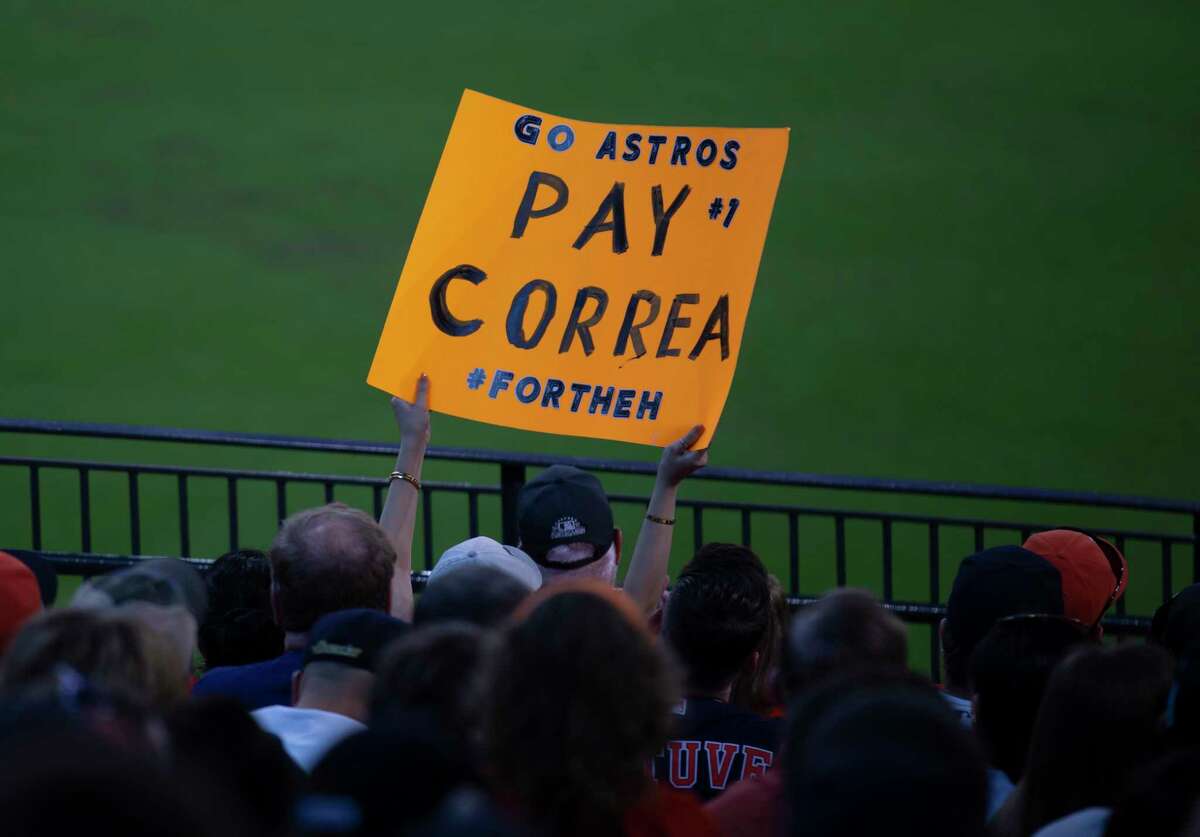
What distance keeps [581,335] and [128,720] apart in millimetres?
2176

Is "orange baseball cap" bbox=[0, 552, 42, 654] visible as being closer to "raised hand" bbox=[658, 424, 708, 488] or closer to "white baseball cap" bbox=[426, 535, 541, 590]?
"white baseball cap" bbox=[426, 535, 541, 590]

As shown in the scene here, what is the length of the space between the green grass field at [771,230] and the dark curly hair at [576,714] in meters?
5.15

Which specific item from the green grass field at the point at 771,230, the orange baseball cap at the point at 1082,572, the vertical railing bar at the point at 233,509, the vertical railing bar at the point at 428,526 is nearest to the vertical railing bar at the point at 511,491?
the vertical railing bar at the point at 428,526

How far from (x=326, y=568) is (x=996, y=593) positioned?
119 cm

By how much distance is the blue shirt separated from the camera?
2648mm

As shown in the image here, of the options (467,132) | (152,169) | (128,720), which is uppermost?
(152,169)

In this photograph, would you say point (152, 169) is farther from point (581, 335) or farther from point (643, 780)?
point (643, 780)

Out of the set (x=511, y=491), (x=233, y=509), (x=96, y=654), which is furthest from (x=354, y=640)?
(x=233, y=509)

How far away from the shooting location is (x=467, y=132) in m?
3.76

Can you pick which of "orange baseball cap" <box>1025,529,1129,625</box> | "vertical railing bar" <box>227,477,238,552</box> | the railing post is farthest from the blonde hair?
"vertical railing bar" <box>227,477,238,552</box>

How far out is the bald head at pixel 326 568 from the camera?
111 inches

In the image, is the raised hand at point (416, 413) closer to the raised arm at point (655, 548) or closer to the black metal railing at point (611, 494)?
the raised arm at point (655, 548)

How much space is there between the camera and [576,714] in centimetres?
180

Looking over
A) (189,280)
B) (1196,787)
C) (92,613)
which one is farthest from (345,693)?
(189,280)
